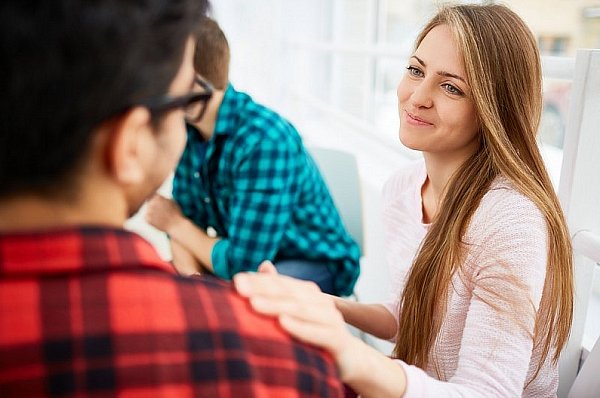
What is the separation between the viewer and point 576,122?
104 cm

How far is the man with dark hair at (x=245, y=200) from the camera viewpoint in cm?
143

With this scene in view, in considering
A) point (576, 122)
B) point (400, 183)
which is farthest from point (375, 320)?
point (576, 122)

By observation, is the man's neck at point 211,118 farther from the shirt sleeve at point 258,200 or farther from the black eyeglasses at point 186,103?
the black eyeglasses at point 186,103

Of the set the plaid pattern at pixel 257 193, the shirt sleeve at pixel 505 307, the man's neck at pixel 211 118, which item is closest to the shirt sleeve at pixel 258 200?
the plaid pattern at pixel 257 193

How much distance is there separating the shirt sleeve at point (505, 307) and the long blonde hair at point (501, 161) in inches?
1.9

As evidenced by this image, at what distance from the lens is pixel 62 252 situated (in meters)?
0.49

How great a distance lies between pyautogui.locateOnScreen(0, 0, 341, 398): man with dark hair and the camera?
46cm

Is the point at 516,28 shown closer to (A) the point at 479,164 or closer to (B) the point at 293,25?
(A) the point at 479,164

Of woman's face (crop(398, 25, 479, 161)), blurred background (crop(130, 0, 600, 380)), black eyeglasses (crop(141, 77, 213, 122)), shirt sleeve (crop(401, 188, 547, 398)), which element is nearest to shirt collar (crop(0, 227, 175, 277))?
black eyeglasses (crop(141, 77, 213, 122))

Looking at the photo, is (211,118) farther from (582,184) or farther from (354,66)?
(354,66)

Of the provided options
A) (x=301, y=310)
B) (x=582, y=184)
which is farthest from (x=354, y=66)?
(x=301, y=310)

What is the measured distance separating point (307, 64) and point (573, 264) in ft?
8.82

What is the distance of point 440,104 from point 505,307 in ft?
1.24

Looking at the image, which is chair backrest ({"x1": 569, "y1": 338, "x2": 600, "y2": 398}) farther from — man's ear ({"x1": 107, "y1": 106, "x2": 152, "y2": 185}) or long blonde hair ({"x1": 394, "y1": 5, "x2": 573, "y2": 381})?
man's ear ({"x1": 107, "y1": 106, "x2": 152, "y2": 185})
